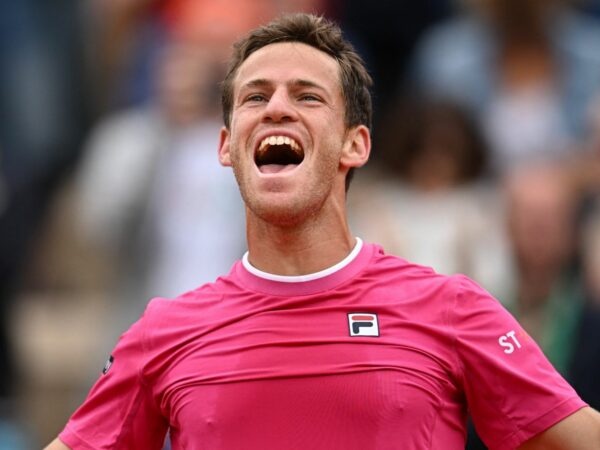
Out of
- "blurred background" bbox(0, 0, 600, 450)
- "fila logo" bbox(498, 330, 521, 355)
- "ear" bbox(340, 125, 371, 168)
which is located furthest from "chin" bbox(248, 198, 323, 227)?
"blurred background" bbox(0, 0, 600, 450)

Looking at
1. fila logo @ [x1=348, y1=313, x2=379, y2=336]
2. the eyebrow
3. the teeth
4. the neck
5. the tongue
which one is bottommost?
fila logo @ [x1=348, y1=313, x2=379, y2=336]

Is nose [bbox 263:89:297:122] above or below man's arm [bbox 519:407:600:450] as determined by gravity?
above

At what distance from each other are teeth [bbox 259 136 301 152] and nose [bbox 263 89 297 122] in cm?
6

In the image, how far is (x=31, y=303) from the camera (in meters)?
9.76

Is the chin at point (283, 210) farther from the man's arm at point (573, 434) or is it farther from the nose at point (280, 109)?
the man's arm at point (573, 434)

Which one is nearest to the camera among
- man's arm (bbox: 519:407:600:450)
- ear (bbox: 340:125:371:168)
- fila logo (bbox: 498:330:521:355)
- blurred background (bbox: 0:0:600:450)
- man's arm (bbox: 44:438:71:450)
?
man's arm (bbox: 519:407:600:450)

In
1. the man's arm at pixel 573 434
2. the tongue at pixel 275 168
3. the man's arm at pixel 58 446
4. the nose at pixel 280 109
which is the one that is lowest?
the man's arm at pixel 58 446

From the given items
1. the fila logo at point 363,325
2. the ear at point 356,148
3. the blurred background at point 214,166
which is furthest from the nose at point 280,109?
the blurred background at point 214,166

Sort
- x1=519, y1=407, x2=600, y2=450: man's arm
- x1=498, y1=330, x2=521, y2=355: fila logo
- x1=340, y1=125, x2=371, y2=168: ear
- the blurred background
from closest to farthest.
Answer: x1=519, y1=407, x2=600, y2=450: man's arm, x1=498, y1=330, x2=521, y2=355: fila logo, x1=340, y1=125, x2=371, y2=168: ear, the blurred background

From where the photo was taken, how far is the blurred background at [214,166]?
7.73m

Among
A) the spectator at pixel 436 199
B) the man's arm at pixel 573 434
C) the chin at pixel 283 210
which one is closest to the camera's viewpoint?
the man's arm at pixel 573 434

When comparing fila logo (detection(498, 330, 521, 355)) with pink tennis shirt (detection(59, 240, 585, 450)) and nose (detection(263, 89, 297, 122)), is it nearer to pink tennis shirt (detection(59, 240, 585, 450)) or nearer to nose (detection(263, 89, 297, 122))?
pink tennis shirt (detection(59, 240, 585, 450))

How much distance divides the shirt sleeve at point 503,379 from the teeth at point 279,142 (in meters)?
0.68

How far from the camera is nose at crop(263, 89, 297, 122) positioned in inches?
186
